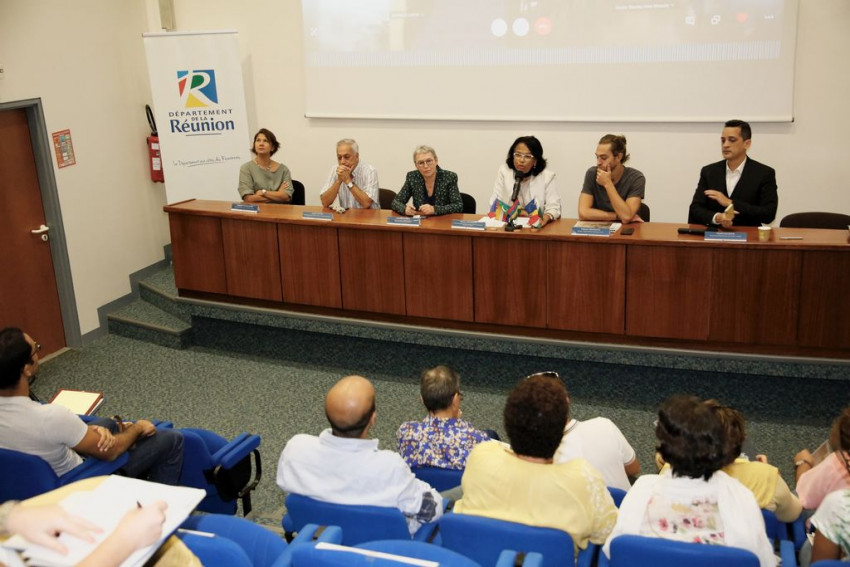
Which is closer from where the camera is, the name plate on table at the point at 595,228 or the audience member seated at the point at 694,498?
the audience member seated at the point at 694,498

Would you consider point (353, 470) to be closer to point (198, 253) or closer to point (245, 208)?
point (245, 208)

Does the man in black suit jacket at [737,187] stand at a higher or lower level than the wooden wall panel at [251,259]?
higher

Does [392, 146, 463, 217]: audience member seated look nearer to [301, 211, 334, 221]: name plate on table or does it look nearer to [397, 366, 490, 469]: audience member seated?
[301, 211, 334, 221]: name plate on table

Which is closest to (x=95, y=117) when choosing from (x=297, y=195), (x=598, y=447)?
(x=297, y=195)

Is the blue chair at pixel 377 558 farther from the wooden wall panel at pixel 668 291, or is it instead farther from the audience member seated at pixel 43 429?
the wooden wall panel at pixel 668 291

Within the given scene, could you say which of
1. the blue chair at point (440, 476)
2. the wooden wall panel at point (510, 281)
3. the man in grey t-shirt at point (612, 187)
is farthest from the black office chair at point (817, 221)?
the blue chair at point (440, 476)

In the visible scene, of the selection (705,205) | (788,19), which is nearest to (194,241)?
(705,205)

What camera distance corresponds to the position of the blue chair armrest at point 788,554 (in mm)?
2277

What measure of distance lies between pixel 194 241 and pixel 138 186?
1.59 m

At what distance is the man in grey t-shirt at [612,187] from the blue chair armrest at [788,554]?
8.47ft

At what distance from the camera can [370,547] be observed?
2.05 metres

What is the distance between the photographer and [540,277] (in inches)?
182

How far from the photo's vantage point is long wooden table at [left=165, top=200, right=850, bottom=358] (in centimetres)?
418

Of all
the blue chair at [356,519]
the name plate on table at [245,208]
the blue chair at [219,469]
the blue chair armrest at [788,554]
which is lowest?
the blue chair at [219,469]
